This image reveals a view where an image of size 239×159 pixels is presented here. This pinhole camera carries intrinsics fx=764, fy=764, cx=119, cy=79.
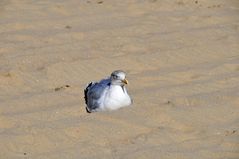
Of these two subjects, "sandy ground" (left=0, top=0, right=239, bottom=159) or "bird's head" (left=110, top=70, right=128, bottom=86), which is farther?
"bird's head" (left=110, top=70, right=128, bottom=86)

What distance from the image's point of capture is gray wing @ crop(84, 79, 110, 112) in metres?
5.06

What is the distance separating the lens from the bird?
16.5ft

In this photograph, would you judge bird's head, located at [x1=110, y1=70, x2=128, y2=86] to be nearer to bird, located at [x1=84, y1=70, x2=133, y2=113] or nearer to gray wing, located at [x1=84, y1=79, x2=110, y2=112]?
bird, located at [x1=84, y1=70, x2=133, y2=113]

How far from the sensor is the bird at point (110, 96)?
5.03 m

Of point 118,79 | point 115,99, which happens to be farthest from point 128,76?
point 115,99

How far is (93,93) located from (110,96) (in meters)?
0.14

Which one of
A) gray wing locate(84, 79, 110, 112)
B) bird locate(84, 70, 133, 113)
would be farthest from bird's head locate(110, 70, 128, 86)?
gray wing locate(84, 79, 110, 112)

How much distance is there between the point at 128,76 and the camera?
5.63 meters

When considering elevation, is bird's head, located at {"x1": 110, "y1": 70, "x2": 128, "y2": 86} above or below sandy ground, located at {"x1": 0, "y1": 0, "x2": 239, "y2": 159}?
above

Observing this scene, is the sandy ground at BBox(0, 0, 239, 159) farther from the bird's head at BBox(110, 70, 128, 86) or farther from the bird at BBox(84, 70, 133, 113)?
the bird's head at BBox(110, 70, 128, 86)

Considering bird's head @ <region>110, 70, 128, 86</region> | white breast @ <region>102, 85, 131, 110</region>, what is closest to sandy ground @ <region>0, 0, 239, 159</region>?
white breast @ <region>102, 85, 131, 110</region>

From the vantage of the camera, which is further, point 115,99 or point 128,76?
point 128,76

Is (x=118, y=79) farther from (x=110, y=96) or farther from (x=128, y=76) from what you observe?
(x=128, y=76)

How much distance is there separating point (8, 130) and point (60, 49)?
1565mm
